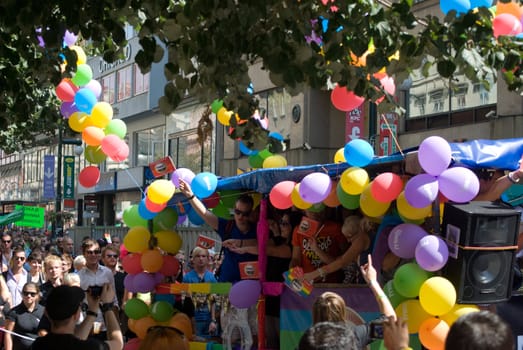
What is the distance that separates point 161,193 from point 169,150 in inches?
1095

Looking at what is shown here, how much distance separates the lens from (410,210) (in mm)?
7258

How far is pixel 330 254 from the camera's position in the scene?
874 centimetres

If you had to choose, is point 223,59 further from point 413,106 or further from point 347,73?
point 413,106

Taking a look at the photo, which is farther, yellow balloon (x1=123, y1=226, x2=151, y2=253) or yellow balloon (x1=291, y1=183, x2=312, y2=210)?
yellow balloon (x1=123, y1=226, x2=151, y2=253)

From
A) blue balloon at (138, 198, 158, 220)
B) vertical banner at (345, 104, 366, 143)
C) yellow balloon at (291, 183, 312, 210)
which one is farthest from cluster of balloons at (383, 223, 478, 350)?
vertical banner at (345, 104, 366, 143)

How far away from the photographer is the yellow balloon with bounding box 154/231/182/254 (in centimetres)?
1098

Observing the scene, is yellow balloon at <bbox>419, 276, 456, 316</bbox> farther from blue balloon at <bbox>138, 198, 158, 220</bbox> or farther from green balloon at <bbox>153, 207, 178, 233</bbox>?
green balloon at <bbox>153, 207, 178, 233</bbox>

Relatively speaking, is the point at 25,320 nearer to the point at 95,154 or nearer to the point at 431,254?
the point at 95,154

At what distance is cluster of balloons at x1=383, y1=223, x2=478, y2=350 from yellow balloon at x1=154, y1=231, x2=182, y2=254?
4176mm

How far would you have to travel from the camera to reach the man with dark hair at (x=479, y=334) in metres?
2.79

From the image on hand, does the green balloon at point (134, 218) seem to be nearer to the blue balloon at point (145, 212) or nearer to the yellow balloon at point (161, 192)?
the blue balloon at point (145, 212)

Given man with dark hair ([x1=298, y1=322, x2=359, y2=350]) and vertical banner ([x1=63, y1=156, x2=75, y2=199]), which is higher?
vertical banner ([x1=63, y1=156, x2=75, y2=199])

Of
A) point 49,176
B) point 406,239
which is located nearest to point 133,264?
point 406,239

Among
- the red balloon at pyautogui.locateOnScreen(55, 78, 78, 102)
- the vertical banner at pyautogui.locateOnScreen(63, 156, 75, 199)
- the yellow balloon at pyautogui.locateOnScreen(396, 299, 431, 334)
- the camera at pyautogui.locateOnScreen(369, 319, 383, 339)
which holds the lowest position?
the yellow balloon at pyautogui.locateOnScreen(396, 299, 431, 334)
